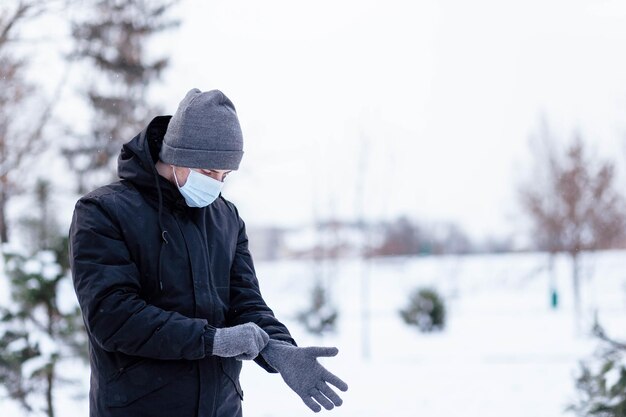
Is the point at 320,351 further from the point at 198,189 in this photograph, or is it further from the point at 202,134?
the point at 202,134

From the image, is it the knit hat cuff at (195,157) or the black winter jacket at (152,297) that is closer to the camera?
the black winter jacket at (152,297)

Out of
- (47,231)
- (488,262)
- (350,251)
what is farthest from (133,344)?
(488,262)

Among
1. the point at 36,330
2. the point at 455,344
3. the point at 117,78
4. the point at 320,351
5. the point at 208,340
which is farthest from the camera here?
the point at 455,344

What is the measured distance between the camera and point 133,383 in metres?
1.92

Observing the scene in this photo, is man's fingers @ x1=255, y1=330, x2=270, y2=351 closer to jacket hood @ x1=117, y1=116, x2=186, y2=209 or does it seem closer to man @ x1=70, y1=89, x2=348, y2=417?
man @ x1=70, y1=89, x2=348, y2=417

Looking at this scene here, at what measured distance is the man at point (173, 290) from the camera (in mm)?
1845

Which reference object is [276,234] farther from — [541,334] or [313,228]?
[541,334]

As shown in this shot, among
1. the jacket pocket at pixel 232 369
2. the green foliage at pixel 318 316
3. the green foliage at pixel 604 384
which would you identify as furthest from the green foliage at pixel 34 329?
the green foliage at pixel 318 316

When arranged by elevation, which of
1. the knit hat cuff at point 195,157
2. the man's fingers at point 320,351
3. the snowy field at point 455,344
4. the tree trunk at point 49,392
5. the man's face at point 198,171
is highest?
the knit hat cuff at point 195,157

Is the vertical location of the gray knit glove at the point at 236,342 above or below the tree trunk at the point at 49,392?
above

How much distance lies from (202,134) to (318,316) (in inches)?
586

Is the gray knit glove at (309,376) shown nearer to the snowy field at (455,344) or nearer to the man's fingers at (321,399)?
the man's fingers at (321,399)

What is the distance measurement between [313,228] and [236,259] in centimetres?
1956

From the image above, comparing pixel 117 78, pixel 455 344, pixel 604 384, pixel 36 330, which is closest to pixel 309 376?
pixel 604 384
